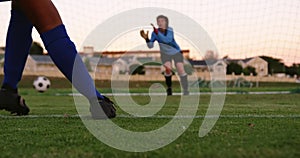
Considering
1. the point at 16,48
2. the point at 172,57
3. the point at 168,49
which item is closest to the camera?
the point at 16,48

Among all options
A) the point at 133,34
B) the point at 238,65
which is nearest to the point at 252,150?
the point at 133,34

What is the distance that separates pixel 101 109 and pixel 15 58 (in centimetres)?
78

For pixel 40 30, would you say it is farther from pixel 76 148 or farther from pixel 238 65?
pixel 238 65

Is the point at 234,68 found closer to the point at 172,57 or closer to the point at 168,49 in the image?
the point at 172,57

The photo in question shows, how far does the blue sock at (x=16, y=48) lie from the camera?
3202 millimetres

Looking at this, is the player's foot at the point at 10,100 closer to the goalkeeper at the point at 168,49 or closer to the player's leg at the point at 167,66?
the goalkeeper at the point at 168,49

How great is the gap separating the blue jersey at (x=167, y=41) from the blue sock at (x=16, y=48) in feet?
21.3

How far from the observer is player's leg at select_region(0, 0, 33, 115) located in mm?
3139

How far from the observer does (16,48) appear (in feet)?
10.7

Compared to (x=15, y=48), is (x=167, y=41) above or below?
below

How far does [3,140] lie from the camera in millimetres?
2270

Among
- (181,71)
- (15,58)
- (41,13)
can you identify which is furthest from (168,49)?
(41,13)

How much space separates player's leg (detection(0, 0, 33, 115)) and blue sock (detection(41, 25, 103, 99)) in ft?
1.30

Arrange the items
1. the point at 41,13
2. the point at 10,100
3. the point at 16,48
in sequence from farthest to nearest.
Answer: the point at 16,48 < the point at 10,100 < the point at 41,13
